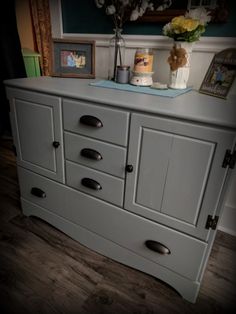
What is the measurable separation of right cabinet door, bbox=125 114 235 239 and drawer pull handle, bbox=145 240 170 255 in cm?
13

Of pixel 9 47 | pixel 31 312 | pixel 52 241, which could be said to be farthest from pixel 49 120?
pixel 9 47

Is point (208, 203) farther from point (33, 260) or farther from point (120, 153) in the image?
point (33, 260)

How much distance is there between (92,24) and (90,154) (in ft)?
3.10

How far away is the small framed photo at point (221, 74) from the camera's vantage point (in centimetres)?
102

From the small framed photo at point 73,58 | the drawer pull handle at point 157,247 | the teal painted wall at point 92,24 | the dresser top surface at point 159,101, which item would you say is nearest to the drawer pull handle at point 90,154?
the dresser top surface at point 159,101

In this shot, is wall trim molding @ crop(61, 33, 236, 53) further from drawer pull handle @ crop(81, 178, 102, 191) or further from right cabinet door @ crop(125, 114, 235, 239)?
drawer pull handle @ crop(81, 178, 102, 191)

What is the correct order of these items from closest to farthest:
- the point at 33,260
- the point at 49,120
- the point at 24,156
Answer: the point at 49,120
the point at 33,260
the point at 24,156

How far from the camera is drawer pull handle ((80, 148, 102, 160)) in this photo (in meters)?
1.01

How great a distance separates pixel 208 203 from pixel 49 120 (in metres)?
0.81

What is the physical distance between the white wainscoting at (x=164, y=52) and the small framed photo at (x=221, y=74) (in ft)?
0.26

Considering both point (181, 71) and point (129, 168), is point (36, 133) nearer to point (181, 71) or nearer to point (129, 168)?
point (129, 168)

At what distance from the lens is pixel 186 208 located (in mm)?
880

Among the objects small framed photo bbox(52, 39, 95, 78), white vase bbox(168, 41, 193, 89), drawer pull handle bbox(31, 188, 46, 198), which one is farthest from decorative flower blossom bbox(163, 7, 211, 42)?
drawer pull handle bbox(31, 188, 46, 198)

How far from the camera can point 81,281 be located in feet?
3.68
